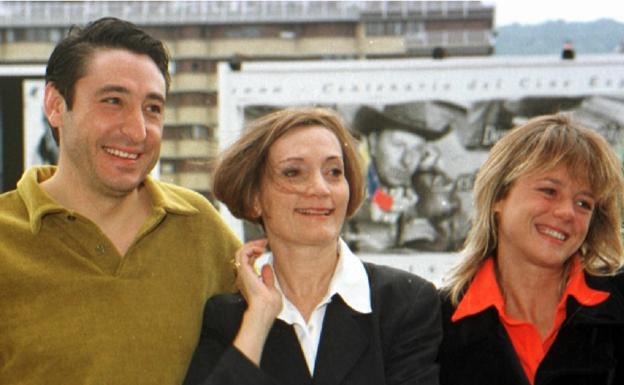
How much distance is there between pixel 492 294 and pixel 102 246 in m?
0.79

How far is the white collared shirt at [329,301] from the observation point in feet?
5.47

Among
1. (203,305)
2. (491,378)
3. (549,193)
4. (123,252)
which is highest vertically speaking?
(549,193)

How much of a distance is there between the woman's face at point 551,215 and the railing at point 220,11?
10.4ft

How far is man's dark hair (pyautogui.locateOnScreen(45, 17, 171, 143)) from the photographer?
5.65 feet

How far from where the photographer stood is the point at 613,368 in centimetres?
173

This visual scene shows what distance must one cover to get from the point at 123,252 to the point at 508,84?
3740mm

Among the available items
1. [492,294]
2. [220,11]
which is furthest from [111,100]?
[220,11]

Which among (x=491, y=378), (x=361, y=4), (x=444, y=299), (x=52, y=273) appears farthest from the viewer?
(x=361, y=4)

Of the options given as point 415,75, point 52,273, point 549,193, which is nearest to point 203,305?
point 52,273

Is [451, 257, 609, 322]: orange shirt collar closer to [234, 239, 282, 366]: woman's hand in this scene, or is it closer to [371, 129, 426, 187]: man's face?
[234, 239, 282, 366]: woman's hand

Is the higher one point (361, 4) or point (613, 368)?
point (361, 4)

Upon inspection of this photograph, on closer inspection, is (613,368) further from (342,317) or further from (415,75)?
(415,75)

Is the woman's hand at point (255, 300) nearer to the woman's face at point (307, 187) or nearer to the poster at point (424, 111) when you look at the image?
the woman's face at point (307, 187)

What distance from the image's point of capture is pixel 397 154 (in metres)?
5.24
